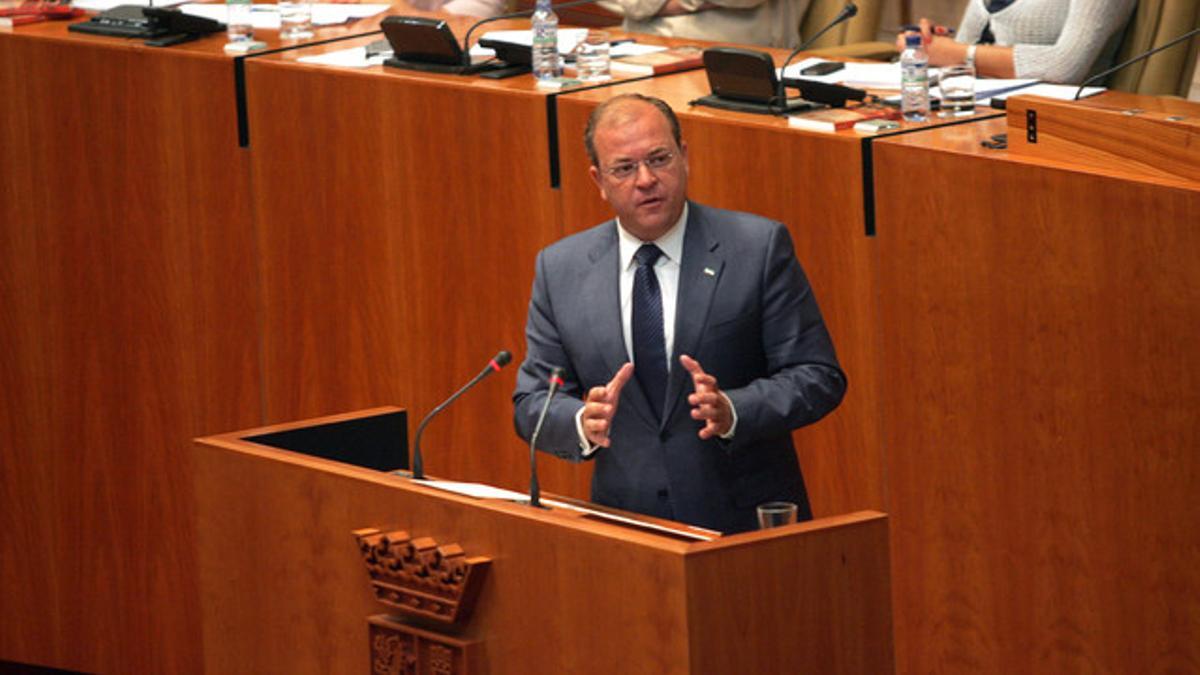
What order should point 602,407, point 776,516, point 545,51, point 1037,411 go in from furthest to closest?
point 545,51 → point 1037,411 → point 602,407 → point 776,516

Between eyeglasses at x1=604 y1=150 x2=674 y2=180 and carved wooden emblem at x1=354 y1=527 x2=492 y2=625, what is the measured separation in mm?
731

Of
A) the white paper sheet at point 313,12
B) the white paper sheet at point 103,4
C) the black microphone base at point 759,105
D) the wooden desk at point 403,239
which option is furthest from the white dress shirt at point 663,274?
the white paper sheet at point 103,4

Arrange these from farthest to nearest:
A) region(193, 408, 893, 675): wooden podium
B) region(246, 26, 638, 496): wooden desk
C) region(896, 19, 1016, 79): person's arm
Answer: region(896, 19, 1016, 79): person's arm < region(246, 26, 638, 496): wooden desk < region(193, 408, 893, 675): wooden podium

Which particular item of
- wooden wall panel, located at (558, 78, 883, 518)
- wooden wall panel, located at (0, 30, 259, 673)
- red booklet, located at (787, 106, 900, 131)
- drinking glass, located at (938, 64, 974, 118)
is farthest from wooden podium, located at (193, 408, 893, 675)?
wooden wall panel, located at (0, 30, 259, 673)

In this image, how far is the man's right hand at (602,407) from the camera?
10.9ft

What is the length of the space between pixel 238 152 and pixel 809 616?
2.72 metres

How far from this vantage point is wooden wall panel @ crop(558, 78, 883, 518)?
13.9ft

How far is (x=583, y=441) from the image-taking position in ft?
11.3

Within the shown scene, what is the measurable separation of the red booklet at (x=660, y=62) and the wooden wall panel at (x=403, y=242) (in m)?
0.36

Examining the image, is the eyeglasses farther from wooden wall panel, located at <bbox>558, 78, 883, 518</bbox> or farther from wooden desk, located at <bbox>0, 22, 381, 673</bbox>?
wooden desk, located at <bbox>0, 22, 381, 673</bbox>

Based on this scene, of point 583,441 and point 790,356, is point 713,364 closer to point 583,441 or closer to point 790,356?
point 790,356

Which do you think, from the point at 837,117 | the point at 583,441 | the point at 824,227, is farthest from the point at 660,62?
the point at 583,441

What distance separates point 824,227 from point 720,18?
6.23ft

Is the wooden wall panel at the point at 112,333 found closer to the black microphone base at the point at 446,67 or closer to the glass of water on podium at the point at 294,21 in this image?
the glass of water on podium at the point at 294,21
